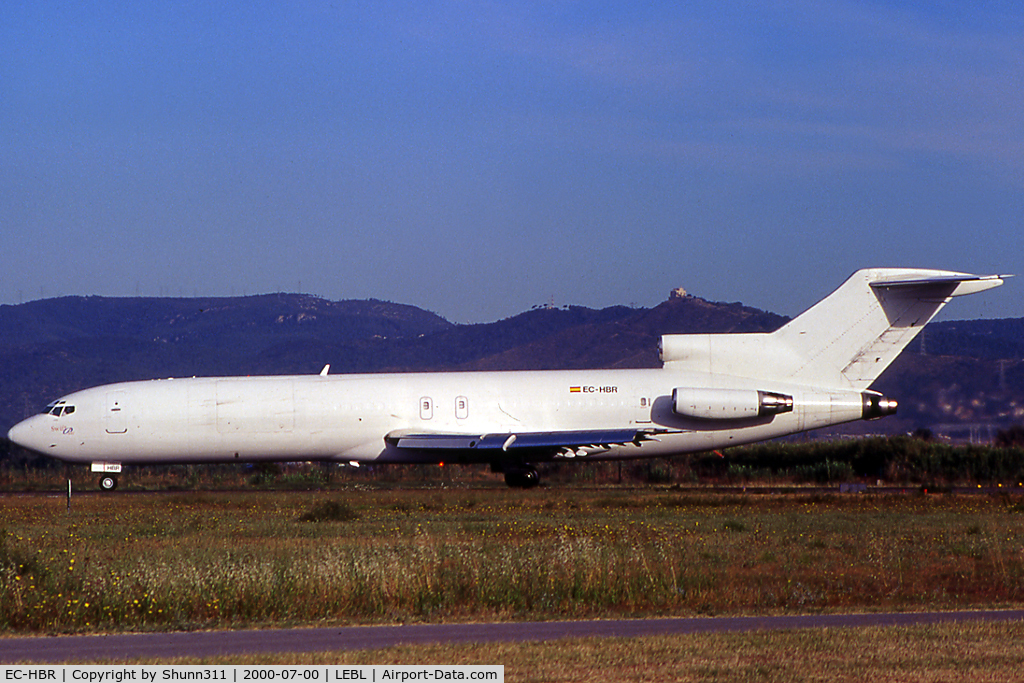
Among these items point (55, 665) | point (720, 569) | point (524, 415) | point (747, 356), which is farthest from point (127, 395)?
point (55, 665)

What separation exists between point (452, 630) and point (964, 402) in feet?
125

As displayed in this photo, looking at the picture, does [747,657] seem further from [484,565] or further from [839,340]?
[839,340]

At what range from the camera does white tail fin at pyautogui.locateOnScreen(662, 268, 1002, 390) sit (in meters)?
33.6

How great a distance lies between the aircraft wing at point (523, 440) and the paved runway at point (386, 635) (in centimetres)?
1892

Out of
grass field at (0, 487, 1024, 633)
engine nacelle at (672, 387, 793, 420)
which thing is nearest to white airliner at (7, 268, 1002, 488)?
engine nacelle at (672, 387, 793, 420)

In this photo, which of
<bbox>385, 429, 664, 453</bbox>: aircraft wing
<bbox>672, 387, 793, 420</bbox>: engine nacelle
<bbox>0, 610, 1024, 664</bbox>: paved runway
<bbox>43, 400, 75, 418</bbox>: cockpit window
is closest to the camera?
<bbox>0, 610, 1024, 664</bbox>: paved runway

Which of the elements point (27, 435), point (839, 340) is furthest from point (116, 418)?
point (839, 340)

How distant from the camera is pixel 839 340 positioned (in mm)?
34094

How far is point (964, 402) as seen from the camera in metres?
46.1

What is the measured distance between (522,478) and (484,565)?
19.2m

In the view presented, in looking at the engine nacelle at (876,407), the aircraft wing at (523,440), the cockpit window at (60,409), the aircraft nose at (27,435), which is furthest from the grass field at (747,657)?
the aircraft nose at (27,435)

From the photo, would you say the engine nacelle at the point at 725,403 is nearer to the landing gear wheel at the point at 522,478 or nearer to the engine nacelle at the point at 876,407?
the engine nacelle at the point at 876,407

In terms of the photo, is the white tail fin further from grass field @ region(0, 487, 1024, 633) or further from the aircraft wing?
grass field @ region(0, 487, 1024, 633)

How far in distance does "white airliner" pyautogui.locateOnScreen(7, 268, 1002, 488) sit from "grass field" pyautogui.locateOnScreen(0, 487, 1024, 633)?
7.78 metres
